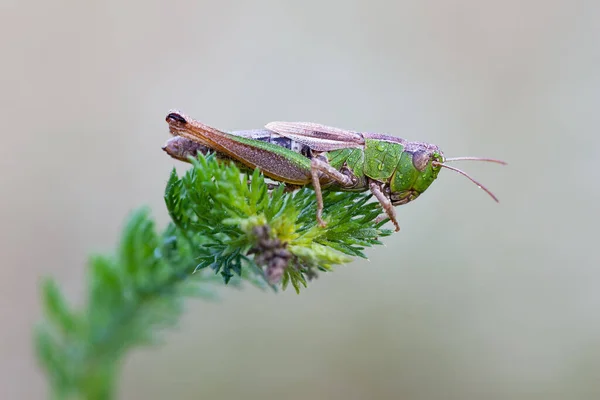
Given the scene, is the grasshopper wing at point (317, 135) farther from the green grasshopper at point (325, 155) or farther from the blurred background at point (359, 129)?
the blurred background at point (359, 129)

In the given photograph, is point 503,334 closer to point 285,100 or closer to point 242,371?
point 242,371

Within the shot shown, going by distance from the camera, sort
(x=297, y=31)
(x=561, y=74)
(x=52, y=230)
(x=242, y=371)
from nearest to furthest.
Answer: (x=242, y=371) < (x=52, y=230) < (x=561, y=74) < (x=297, y=31)

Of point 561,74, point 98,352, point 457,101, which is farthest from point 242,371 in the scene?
point 561,74

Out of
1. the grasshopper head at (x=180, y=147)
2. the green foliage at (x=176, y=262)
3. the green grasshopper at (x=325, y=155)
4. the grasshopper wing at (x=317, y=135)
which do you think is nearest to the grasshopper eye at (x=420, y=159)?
the green grasshopper at (x=325, y=155)

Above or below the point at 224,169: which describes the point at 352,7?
above

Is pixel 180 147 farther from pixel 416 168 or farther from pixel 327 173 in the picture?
pixel 416 168

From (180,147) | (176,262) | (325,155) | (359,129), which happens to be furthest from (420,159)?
(359,129)

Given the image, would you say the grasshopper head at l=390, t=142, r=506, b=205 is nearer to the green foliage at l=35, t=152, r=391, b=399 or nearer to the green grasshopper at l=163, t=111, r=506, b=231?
the green grasshopper at l=163, t=111, r=506, b=231
